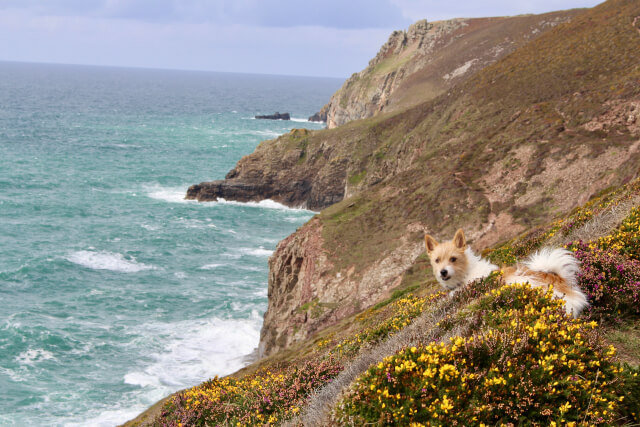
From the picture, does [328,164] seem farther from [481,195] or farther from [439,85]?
[481,195]

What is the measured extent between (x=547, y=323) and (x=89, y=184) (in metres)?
89.8

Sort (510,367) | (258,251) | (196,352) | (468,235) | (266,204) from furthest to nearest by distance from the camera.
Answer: (266,204) → (258,251) → (196,352) → (468,235) → (510,367)

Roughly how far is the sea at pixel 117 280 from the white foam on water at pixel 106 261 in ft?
0.69

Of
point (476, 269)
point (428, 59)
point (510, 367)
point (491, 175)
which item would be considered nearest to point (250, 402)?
point (476, 269)

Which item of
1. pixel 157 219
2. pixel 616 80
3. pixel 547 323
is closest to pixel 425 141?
pixel 616 80

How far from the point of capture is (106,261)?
53938 millimetres

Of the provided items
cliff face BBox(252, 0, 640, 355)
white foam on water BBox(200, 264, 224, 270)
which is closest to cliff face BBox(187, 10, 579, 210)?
cliff face BBox(252, 0, 640, 355)

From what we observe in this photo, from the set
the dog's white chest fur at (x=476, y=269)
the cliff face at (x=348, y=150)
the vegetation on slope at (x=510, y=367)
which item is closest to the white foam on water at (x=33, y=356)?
the vegetation on slope at (x=510, y=367)

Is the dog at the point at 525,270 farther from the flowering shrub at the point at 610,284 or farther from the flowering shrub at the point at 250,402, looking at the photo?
the flowering shrub at the point at 250,402

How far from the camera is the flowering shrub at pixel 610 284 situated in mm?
8164

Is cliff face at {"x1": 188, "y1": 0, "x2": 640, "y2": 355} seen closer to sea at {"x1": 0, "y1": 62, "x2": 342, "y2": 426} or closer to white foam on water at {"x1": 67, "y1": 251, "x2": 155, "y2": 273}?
sea at {"x1": 0, "y1": 62, "x2": 342, "y2": 426}

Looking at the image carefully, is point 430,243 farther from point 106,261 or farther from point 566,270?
point 106,261

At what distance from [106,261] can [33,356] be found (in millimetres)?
19346

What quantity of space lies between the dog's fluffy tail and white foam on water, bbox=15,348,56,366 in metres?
37.9
